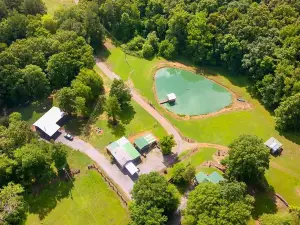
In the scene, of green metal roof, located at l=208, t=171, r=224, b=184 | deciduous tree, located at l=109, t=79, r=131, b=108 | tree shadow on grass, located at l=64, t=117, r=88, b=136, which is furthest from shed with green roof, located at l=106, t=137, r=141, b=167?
green metal roof, located at l=208, t=171, r=224, b=184

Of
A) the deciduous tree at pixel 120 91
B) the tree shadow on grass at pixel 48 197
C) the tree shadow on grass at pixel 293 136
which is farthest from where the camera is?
the deciduous tree at pixel 120 91

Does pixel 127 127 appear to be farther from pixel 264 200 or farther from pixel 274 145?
pixel 264 200

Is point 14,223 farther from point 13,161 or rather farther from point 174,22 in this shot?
point 174,22

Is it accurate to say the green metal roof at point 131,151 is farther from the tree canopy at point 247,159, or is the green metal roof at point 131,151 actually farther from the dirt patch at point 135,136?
the tree canopy at point 247,159

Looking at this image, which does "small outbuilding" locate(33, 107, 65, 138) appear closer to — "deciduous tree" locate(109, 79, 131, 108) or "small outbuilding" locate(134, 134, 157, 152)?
"deciduous tree" locate(109, 79, 131, 108)

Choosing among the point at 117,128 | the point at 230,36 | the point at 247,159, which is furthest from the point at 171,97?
the point at 247,159

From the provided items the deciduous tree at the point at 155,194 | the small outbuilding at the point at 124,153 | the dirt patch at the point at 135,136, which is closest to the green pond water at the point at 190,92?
the dirt patch at the point at 135,136

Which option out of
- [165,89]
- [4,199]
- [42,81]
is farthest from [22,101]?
[165,89]
